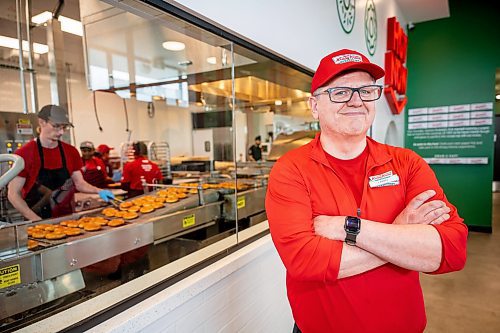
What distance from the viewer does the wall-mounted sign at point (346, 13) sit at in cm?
294

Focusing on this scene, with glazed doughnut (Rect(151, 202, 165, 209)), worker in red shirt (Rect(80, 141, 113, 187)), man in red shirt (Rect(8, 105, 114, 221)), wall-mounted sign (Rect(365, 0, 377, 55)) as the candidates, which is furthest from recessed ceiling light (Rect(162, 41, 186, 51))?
worker in red shirt (Rect(80, 141, 113, 187))

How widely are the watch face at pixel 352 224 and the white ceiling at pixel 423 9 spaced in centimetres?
497

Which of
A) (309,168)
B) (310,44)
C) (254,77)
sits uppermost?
(310,44)

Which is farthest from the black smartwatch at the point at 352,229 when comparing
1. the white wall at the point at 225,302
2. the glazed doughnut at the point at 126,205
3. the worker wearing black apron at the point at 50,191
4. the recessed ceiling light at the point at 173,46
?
the worker wearing black apron at the point at 50,191

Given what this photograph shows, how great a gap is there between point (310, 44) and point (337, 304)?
2.00 metres

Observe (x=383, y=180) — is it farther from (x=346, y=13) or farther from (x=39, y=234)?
(x=346, y=13)

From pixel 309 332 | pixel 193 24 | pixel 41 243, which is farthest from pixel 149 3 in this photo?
pixel 309 332

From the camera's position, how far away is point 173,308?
1273 mm

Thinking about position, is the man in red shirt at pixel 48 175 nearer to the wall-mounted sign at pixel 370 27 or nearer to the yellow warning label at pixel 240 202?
the yellow warning label at pixel 240 202

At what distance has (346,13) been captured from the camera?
3.06m

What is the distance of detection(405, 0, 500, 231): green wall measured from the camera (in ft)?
16.1

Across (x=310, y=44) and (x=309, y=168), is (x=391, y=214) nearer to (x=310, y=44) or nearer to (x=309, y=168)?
(x=309, y=168)

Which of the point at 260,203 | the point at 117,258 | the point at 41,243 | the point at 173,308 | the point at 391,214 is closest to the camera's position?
the point at 391,214

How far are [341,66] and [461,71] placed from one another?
5.30m
